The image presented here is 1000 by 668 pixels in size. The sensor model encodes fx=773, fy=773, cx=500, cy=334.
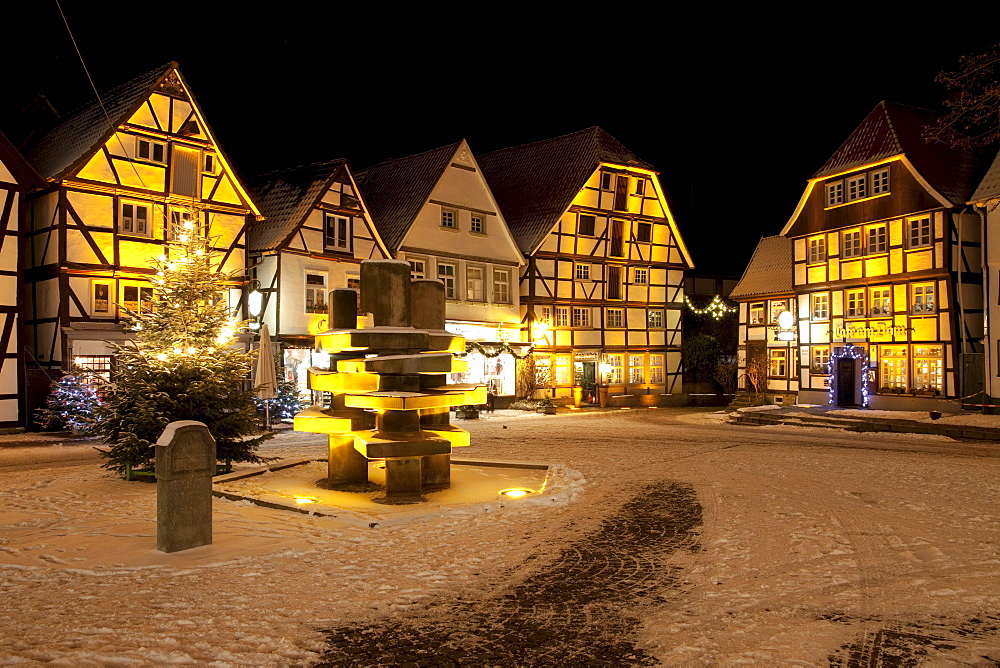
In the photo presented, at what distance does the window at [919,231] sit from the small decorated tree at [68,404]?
2737 centimetres

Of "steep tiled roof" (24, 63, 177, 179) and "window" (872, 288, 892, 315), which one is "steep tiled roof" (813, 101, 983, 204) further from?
"steep tiled roof" (24, 63, 177, 179)

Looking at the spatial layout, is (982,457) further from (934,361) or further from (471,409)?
(471,409)

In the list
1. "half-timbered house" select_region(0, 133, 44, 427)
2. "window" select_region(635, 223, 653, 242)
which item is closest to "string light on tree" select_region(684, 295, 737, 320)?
"window" select_region(635, 223, 653, 242)

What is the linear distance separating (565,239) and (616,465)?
22011 mm

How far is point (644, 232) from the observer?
38.8 meters

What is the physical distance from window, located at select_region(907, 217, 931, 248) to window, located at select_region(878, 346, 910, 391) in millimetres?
3922

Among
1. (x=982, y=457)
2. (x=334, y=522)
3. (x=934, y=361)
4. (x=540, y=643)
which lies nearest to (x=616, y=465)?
(x=334, y=522)

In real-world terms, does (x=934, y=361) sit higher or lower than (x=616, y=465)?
higher

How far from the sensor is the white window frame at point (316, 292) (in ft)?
91.7

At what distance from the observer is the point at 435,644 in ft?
18.3

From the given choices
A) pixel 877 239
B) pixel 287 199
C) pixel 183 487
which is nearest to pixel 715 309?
pixel 877 239

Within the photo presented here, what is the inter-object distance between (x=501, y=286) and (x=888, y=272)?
15.5m

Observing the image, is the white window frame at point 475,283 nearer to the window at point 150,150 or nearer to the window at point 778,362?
the window at point 150,150

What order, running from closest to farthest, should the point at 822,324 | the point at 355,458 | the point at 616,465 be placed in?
the point at 355,458 < the point at 616,465 < the point at 822,324
